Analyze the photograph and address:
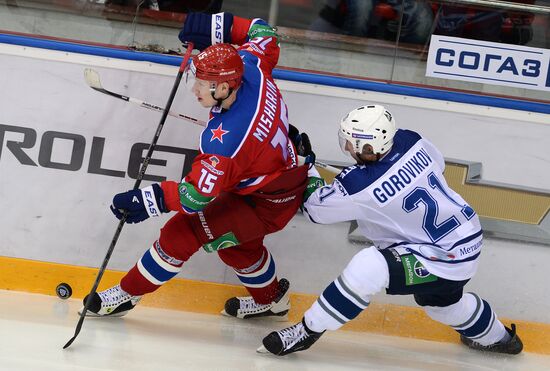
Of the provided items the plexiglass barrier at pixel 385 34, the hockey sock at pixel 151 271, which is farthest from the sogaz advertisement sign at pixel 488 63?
the hockey sock at pixel 151 271

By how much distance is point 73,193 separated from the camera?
3938mm

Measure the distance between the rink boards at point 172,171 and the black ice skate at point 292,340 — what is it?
21.3 inches

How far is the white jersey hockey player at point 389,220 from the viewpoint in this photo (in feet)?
10.8

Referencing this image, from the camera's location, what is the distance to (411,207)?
3.30 metres

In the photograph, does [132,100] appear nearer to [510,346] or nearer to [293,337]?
[293,337]

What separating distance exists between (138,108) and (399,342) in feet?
4.74

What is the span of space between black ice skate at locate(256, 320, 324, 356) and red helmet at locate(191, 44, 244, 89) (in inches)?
35.9

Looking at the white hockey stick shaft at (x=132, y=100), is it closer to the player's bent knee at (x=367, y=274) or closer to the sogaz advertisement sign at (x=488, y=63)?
the player's bent knee at (x=367, y=274)

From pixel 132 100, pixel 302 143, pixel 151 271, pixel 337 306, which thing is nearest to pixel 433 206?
pixel 337 306

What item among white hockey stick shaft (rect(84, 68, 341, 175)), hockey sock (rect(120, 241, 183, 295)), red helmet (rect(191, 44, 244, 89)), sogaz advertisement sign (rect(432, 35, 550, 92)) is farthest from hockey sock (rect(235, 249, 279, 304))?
sogaz advertisement sign (rect(432, 35, 550, 92))

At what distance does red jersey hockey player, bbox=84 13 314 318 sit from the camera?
3.27 m

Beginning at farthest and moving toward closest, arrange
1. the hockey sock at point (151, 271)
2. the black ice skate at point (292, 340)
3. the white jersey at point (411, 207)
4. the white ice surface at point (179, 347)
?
1. the hockey sock at point (151, 271)
2. the black ice skate at point (292, 340)
3. the white jersey at point (411, 207)
4. the white ice surface at point (179, 347)

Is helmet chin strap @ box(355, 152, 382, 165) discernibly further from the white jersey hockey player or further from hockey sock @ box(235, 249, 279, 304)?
hockey sock @ box(235, 249, 279, 304)

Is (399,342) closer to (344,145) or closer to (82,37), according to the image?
(344,145)
